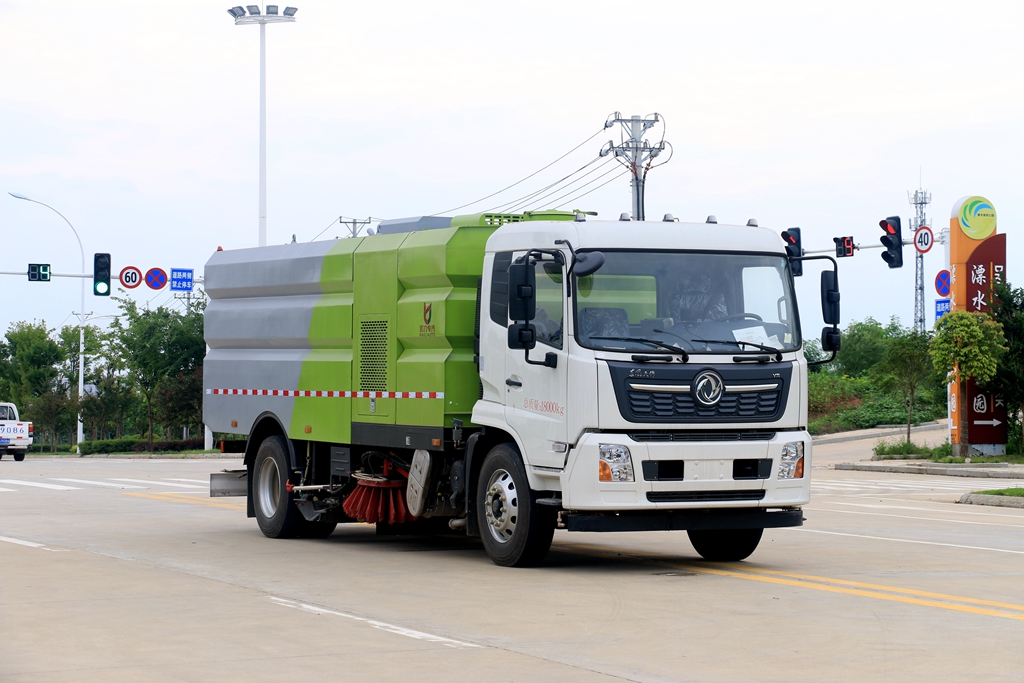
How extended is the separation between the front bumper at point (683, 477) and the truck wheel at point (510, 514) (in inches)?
19.8

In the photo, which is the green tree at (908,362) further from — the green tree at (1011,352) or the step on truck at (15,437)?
the step on truck at (15,437)

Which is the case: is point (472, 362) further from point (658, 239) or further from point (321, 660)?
point (321, 660)

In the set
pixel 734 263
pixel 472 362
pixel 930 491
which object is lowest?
pixel 930 491

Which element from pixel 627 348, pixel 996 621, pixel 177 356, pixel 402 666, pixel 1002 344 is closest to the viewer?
pixel 402 666

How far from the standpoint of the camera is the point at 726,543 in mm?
13031

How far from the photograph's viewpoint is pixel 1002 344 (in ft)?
112

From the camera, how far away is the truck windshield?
38.1 feet

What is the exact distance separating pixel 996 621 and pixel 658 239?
14.5 ft

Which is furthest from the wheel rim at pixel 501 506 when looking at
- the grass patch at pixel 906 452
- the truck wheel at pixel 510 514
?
the grass patch at pixel 906 452

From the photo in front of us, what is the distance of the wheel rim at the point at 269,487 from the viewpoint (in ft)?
52.2

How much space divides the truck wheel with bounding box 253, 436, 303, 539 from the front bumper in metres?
4.98

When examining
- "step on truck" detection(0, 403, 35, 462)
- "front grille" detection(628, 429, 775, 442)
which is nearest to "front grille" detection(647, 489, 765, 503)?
"front grille" detection(628, 429, 775, 442)

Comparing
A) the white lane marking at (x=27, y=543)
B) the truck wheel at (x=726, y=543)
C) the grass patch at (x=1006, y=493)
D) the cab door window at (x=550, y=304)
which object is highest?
the cab door window at (x=550, y=304)

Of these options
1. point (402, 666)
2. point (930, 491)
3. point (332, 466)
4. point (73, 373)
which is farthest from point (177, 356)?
point (402, 666)
